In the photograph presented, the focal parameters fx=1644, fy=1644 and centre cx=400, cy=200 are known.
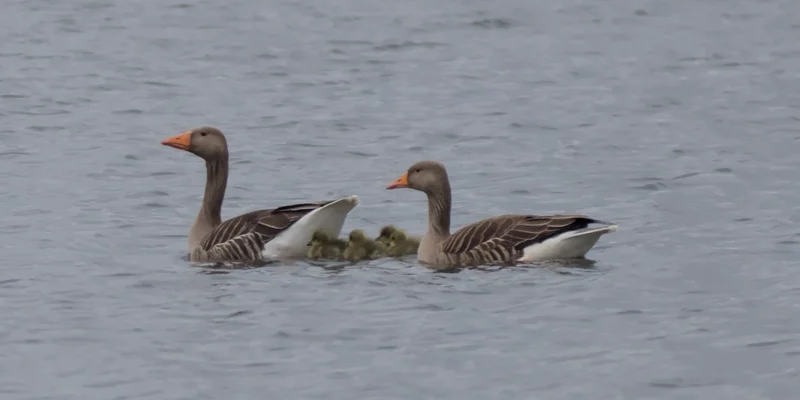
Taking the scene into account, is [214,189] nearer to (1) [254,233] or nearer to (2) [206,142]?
(2) [206,142]

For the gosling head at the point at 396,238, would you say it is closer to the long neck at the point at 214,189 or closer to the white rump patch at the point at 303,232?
the white rump patch at the point at 303,232

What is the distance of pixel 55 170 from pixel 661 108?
1065 centimetres

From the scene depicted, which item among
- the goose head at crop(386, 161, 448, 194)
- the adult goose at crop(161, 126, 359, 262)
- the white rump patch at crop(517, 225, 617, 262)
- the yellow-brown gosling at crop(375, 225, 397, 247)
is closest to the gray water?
the white rump patch at crop(517, 225, 617, 262)

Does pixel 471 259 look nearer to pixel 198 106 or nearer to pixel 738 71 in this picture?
pixel 198 106

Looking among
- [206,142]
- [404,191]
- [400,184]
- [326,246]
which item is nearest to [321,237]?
[326,246]

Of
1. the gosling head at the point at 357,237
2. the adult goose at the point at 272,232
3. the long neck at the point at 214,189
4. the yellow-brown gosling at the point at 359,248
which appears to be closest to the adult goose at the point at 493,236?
the yellow-brown gosling at the point at 359,248

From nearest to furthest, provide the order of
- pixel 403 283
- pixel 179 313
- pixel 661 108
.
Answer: pixel 179 313, pixel 403 283, pixel 661 108

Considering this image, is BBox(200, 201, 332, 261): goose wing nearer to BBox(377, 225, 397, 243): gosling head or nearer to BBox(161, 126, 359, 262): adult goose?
BBox(161, 126, 359, 262): adult goose

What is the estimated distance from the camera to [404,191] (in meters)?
21.6

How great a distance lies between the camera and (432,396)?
11.7 meters

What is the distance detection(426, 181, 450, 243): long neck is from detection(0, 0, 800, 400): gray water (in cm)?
60

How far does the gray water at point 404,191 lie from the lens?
1250 centimetres

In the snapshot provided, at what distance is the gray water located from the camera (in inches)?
492

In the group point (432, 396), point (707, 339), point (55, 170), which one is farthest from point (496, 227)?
point (55, 170)
